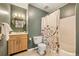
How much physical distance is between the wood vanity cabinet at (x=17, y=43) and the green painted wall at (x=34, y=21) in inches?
4.0

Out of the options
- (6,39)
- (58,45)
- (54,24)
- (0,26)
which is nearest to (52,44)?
(58,45)

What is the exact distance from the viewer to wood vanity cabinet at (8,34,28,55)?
200 cm

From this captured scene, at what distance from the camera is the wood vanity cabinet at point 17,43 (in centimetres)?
200

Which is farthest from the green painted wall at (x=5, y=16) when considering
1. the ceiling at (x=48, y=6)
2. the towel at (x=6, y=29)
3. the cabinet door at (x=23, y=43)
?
the ceiling at (x=48, y=6)

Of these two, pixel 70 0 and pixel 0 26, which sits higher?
pixel 70 0

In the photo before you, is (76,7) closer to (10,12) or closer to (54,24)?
(54,24)

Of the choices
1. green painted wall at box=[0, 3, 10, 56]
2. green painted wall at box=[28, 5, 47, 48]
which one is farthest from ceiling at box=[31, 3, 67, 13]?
green painted wall at box=[0, 3, 10, 56]

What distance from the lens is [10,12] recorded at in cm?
200

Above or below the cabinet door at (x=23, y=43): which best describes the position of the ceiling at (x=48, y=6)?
above

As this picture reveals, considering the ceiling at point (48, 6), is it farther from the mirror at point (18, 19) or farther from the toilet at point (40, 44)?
the toilet at point (40, 44)

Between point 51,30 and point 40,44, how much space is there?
311mm

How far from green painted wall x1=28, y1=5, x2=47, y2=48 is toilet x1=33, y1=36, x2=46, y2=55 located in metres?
0.07

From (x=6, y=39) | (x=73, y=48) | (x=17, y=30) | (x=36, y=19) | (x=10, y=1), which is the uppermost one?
(x=10, y=1)

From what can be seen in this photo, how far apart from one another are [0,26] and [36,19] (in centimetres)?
62
